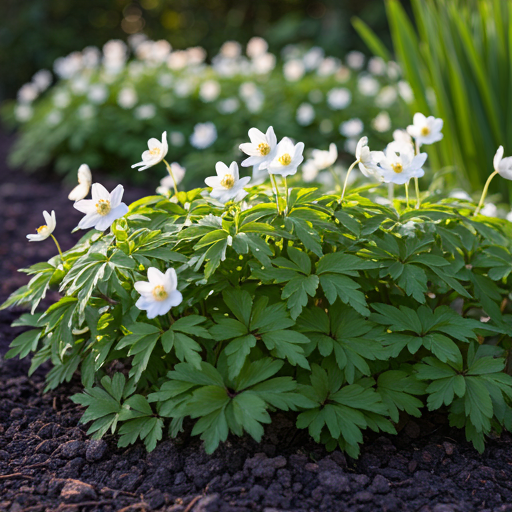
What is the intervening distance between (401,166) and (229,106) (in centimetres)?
368

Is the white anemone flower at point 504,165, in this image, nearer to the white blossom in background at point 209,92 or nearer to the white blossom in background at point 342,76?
the white blossom in background at point 209,92

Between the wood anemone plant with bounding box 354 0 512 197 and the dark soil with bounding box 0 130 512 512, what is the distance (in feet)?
6.05

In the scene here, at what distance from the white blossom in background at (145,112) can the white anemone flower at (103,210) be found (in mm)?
3634

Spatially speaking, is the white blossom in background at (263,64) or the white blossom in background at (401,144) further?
the white blossom in background at (263,64)

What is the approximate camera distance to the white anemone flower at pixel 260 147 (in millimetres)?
1586

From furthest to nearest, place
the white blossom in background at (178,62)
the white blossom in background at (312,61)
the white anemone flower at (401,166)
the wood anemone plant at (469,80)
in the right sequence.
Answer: the white blossom in background at (312,61)
the white blossom in background at (178,62)
the wood anemone plant at (469,80)
the white anemone flower at (401,166)

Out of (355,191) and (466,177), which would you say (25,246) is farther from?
(466,177)

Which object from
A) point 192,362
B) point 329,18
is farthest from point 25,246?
point 329,18

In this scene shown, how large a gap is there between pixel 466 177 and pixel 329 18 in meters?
8.78

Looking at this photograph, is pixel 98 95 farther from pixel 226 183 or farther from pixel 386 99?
pixel 226 183

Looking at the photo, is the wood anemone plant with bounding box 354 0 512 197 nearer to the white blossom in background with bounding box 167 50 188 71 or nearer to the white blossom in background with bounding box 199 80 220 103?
the white blossom in background with bounding box 199 80 220 103

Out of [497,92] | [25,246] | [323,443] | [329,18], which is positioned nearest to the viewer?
[323,443]

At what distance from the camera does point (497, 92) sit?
124 inches

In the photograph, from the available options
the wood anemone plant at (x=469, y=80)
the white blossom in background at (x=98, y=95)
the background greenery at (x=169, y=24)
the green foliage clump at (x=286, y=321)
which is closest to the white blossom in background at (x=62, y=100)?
the white blossom in background at (x=98, y=95)
